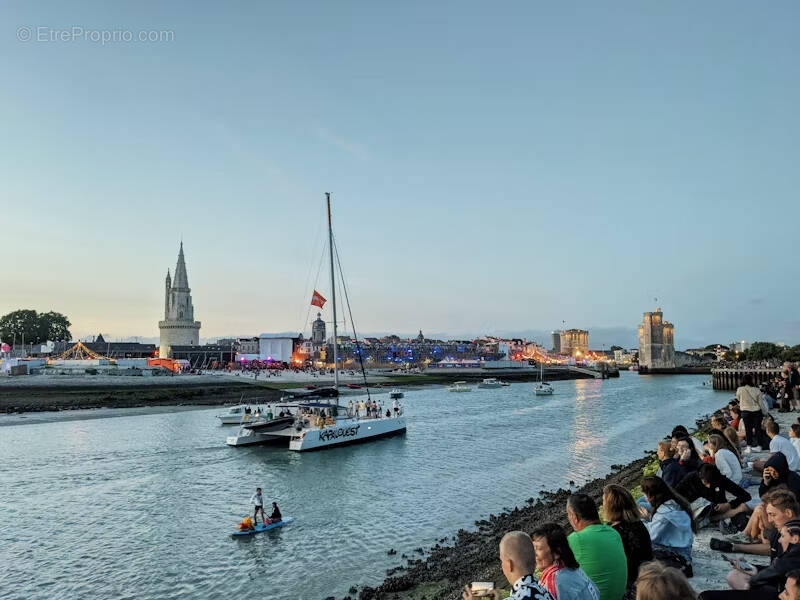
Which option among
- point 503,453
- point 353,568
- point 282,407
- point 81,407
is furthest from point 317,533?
point 81,407

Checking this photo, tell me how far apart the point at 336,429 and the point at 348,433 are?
1533mm

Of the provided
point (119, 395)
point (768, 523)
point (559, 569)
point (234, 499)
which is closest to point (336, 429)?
point (234, 499)

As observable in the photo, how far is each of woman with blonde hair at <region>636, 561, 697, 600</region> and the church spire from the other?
19088 centimetres

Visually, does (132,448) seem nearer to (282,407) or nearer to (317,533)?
(282,407)

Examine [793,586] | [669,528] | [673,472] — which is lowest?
[669,528]

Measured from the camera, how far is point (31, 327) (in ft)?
550

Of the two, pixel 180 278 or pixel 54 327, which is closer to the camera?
pixel 54 327

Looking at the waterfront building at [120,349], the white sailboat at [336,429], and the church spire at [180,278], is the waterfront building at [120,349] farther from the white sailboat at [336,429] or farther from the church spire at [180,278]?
the white sailboat at [336,429]

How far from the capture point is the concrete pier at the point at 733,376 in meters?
100

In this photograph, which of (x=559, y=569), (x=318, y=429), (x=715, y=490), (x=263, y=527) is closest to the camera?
(x=559, y=569)

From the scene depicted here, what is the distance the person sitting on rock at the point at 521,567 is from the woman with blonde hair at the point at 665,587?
4.29ft

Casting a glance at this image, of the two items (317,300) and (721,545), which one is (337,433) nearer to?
(317,300)

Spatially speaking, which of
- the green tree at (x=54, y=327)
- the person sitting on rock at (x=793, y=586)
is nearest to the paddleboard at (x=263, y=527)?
the person sitting on rock at (x=793, y=586)

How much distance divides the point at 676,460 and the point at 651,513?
329 cm
